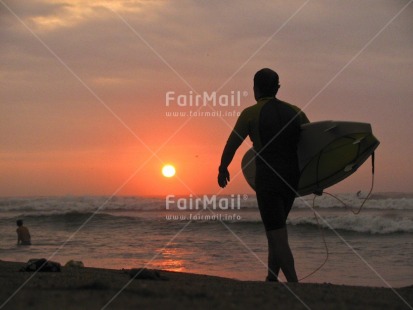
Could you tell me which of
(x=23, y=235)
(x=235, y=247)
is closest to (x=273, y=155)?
(x=235, y=247)

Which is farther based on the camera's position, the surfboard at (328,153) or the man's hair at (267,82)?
the surfboard at (328,153)

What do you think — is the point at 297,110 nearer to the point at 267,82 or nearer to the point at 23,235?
the point at 267,82

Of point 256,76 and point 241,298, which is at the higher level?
point 256,76

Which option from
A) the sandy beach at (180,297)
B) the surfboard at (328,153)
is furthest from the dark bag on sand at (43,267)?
the surfboard at (328,153)

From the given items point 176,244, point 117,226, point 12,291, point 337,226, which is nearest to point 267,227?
point 12,291

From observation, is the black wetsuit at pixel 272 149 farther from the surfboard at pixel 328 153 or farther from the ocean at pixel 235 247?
the ocean at pixel 235 247

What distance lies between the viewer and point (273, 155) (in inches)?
189

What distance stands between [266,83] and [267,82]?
0.04ft

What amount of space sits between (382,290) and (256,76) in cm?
182

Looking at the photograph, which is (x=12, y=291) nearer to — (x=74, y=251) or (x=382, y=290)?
(x=382, y=290)

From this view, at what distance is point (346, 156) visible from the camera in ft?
18.5

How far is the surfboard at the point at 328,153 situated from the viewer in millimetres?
5031

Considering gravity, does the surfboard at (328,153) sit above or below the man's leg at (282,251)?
above

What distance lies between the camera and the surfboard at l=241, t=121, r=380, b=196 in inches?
198
